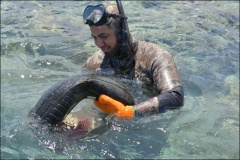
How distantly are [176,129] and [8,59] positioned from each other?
11.1 ft

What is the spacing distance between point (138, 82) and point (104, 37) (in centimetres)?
67

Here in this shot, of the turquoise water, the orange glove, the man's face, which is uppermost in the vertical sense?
the man's face

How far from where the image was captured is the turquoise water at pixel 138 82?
12.3 ft

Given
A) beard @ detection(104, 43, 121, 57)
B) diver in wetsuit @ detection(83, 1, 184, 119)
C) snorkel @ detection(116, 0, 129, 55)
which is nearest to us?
diver in wetsuit @ detection(83, 1, 184, 119)

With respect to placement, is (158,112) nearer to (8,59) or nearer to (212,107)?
(212,107)

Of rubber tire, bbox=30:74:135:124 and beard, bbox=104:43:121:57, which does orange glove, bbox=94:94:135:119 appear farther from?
beard, bbox=104:43:121:57

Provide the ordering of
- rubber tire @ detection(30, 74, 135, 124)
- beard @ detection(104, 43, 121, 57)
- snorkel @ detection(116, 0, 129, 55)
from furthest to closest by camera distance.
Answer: beard @ detection(104, 43, 121, 57) < snorkel @ detection(116, 0, 129, 55) < rubber tire @ detection(30, 74, 135, 124)

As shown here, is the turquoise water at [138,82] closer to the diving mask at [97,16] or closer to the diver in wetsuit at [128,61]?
the diver in wetsuit at [128,61]

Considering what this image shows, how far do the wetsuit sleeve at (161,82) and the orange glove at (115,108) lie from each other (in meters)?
0.09

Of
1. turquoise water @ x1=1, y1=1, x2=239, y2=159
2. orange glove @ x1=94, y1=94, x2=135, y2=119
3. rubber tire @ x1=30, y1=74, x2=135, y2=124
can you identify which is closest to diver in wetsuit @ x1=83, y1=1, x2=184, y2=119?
orange glove @ x1=94, y1=94, x2=135, y2=119

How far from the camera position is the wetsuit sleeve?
3.84 m

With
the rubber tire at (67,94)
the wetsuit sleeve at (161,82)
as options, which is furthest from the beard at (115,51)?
the rubber tire at (67,94)

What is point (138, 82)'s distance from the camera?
4.48 meters

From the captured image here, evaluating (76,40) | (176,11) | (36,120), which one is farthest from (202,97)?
(176,11)
